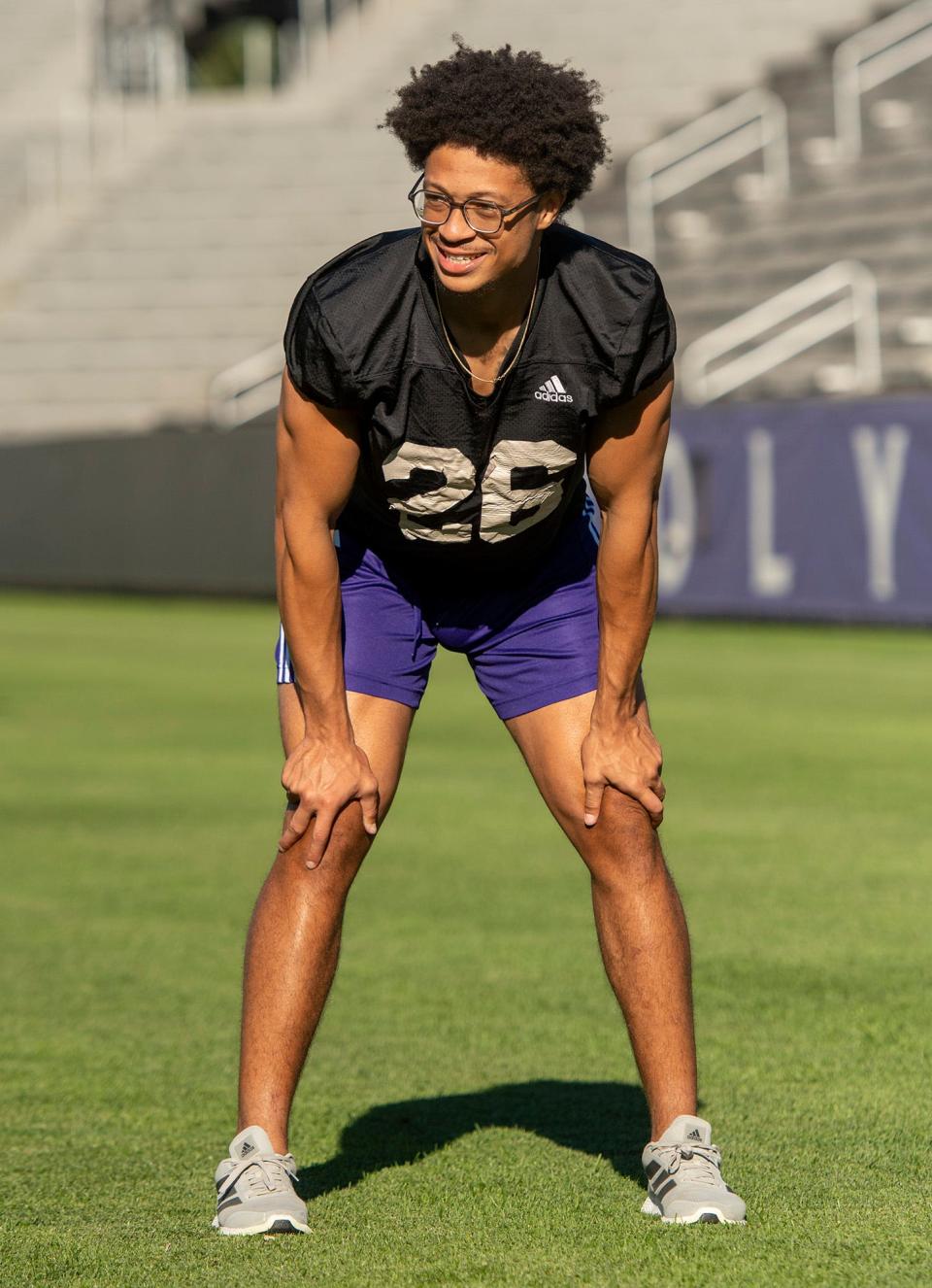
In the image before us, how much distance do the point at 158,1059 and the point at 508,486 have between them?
2.06 m

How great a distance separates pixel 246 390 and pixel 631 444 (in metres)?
24.3

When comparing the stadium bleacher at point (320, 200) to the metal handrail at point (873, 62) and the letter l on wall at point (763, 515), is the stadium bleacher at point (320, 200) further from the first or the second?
the letter l on wall at point (763, 515)

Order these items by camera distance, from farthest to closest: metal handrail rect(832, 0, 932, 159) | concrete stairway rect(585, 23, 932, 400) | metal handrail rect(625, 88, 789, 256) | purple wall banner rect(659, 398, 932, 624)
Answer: metal handrail rect(625, 88, 789, 256) → metal handrail rect(832, 0, 932, 159) → concrete stairway rect(585, 23, 932, 400) → purple wall banner rect(659, 398, 932, 624)

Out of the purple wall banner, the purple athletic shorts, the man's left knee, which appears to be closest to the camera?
the man's left knee

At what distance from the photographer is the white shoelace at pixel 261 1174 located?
12.5 ft

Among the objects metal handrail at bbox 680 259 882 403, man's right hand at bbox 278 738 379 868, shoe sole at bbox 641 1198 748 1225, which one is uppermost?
metal handrail at bbox 680 259 882 403

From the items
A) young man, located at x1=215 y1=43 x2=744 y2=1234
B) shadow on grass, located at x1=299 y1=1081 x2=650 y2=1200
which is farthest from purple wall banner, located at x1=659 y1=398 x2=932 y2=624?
young man, located at x1=215 y1=43 x2=744 y2=1234

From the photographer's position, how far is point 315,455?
12.6ft

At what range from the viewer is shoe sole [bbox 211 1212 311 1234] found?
375 centimetres

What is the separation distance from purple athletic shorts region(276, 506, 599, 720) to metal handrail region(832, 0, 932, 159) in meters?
22.3

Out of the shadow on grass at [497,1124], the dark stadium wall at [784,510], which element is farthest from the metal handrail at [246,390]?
the shadow on grass at [497,1124]

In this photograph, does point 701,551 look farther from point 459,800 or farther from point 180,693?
point 459,800

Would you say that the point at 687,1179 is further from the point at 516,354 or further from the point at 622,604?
the point at 516,354

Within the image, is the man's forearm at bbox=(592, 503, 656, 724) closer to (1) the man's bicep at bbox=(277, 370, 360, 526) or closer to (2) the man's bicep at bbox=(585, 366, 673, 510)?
(2) the man's bicep at bbox=(585, 366, 673, 510)
